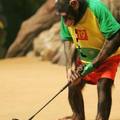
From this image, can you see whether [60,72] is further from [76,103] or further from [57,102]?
[76,103]

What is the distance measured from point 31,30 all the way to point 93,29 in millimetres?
8963

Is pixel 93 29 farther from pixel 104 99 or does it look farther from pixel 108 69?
pixel 104 99

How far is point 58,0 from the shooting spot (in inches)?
185

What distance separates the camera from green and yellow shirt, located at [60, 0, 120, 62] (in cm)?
468

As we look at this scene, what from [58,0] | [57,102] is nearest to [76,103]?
[58,0]

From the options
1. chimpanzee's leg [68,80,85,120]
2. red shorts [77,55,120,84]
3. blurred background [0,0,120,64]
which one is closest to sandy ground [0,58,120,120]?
chimpanzee's leg [68,80,85,120]

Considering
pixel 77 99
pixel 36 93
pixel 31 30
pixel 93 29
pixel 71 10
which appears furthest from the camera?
pixel 31 30

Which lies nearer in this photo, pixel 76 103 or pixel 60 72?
pixel 76 103

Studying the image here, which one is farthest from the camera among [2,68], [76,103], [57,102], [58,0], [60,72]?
[2,68]

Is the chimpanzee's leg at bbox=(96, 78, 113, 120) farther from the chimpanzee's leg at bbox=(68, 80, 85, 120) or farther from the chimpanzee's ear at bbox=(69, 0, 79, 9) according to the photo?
the chimpanzee's ear at bbox=(69, 0, 79, 9)

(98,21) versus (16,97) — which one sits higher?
(98,21)

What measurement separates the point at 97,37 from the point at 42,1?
10809 millimetres

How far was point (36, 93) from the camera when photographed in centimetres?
762

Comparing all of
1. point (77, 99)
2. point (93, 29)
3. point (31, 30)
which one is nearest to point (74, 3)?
point (93, 29)
